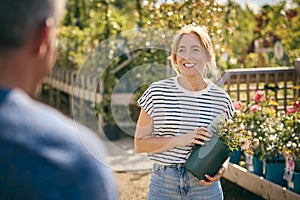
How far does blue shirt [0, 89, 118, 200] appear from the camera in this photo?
2.53ft

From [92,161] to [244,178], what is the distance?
3.39 metres

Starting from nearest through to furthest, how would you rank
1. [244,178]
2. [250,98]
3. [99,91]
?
1. [244,178]
2. [250,98]
3. [99,91]

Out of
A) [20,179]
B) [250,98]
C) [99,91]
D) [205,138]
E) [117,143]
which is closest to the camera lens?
[20,179]

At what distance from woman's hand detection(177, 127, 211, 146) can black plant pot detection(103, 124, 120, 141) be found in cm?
409

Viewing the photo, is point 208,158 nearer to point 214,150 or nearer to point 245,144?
point 214,150

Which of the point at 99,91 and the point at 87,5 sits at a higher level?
the point at 87,5

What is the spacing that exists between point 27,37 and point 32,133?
0.14 metres

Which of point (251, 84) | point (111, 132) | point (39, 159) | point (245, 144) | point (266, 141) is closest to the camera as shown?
point (39, 159)

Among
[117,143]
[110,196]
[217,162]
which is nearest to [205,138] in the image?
[217,162]

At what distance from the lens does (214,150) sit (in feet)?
7.01

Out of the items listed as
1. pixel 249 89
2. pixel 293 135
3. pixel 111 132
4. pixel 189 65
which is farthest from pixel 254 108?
pixel 111 132

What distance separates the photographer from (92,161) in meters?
0.83

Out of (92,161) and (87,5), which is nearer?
(92,161)

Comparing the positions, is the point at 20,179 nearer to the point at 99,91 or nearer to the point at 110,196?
the point at 110,196
